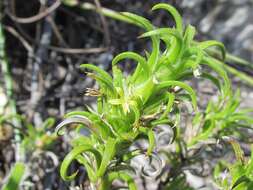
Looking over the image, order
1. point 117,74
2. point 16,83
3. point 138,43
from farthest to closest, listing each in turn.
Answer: point 138,43 < point 16,83 < point 117,74

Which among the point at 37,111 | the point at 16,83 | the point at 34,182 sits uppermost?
the point at 16,83

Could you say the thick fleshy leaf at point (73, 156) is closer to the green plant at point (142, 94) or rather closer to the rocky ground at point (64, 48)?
the green plant at point (142, 94)

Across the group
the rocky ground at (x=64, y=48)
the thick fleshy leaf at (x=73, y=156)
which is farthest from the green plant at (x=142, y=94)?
the rocky ground at (x=64, y=48)

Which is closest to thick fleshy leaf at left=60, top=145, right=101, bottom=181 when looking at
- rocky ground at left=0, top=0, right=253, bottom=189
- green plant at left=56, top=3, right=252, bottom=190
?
green plant at left=56, top=3, right=252, bottom=190

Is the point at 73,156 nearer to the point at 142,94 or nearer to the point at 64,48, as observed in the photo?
the point at 142,94

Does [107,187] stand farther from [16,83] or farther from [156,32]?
[16,83]

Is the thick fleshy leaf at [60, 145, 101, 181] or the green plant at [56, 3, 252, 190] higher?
the green plant at [56, 3, 252, 190]

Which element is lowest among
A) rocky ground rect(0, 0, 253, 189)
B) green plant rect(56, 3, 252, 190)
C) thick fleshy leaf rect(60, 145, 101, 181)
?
thick fleshy leaf rect(60, 145, 101, 181)

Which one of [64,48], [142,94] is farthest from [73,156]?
[64,48]

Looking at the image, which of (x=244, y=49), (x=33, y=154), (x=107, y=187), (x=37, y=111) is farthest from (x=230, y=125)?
(x=244, y=49)

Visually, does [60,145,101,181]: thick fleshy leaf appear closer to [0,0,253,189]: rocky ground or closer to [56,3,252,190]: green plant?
[56,3,252,190]: green plant

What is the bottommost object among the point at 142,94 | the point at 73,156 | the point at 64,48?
the point at 73,156
